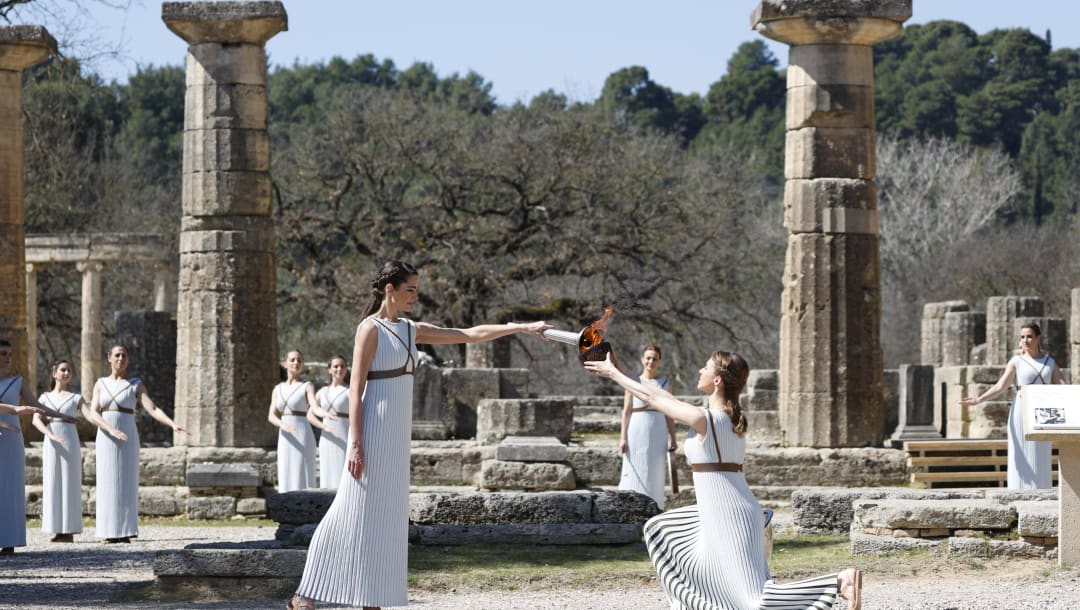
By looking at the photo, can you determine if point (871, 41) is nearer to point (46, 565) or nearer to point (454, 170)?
point (46, 565)

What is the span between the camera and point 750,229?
44.7 meters

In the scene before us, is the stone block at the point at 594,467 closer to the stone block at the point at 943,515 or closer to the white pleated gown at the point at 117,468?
the white pleated gown at the point at 117,468

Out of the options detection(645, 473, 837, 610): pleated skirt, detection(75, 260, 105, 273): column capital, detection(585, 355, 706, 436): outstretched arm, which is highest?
detection(75, 260, 105, 273): column capital

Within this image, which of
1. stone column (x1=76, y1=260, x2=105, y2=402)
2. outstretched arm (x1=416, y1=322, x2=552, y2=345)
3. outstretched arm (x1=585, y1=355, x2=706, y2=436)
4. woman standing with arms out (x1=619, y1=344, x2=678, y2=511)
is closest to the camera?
outstretched arm (x1=585, y1=355, x2=706, y2=436)

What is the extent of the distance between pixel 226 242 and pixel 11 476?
187 inches

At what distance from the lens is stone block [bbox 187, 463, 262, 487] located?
16359 millimetres

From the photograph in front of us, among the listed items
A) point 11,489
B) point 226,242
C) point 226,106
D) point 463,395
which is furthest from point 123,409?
point 463,395

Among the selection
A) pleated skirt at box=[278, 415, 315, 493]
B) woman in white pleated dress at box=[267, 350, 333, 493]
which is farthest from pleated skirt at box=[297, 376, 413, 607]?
pleated skirt at box=[278, 415, 315, 493]

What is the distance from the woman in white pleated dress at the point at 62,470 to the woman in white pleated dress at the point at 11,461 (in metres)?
1.00

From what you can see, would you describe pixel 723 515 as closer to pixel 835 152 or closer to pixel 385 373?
pixel 385 373

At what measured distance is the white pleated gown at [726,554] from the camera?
7879 millimetres

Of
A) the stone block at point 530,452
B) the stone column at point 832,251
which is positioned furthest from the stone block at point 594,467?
the stone column at point 832,251

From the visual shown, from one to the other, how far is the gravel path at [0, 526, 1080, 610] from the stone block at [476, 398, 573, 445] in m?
5.87

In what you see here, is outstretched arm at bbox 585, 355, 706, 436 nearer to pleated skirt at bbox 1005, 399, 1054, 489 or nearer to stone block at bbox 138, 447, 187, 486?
pleated skirt at bbox 1005, 399, 1054, 489
